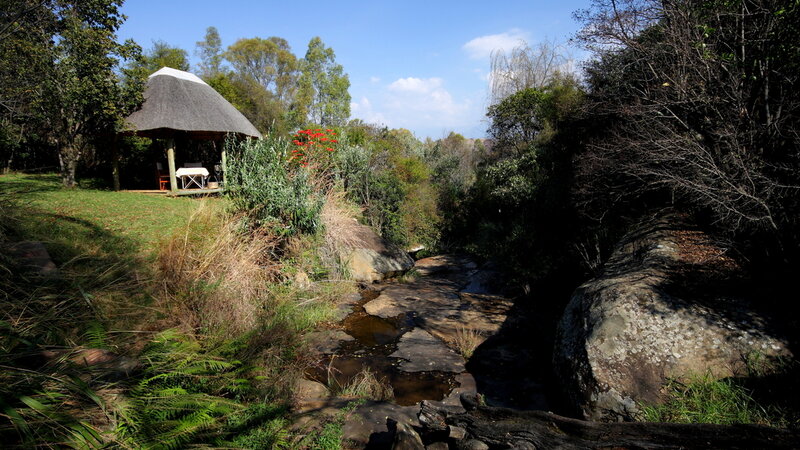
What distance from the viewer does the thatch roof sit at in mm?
12344

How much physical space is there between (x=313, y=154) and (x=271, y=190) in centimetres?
284

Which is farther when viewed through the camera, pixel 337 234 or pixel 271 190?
pixel 337 234

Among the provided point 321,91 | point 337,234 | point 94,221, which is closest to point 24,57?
point 94,221

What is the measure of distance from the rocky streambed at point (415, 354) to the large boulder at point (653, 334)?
3.13 ft

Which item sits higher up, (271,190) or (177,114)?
(177,114)

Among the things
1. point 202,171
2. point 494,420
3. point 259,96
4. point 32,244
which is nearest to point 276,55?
point 259,96

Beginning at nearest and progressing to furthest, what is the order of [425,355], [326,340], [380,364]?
1. [380,364]
2. [425,355]
3. [326,340]

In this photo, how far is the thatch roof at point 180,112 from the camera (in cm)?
1234

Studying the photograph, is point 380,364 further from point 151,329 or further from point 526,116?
point 526,116

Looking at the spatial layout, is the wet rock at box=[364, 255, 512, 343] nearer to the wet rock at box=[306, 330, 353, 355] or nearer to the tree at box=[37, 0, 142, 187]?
the wet rock at box=[306, 330, 353, 355]

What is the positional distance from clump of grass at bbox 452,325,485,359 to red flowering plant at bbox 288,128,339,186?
4.63 metres

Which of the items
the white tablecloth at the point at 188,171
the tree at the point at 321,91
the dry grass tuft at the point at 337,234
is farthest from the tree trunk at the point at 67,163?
the tree at the point at 321,91

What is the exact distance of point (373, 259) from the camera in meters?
10.1

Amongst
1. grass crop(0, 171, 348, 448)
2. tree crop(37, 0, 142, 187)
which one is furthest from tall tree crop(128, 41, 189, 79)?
grass crop(0, 171, 348, 448)
